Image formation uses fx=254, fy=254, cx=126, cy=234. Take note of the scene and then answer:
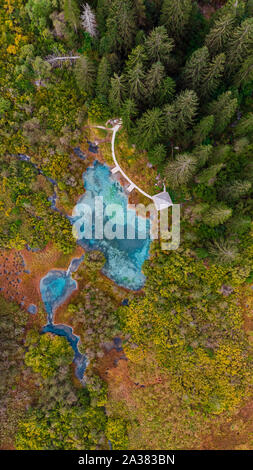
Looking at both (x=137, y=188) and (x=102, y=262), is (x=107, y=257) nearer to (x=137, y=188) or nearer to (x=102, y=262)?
(x=102, y=262)

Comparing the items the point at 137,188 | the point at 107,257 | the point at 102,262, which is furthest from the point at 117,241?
the point at 137,188

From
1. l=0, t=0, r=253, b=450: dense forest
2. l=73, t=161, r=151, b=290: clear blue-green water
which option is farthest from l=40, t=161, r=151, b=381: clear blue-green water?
l=0, t=0, r=253, b=450: dense forest

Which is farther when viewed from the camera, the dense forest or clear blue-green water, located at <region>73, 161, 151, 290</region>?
clear blue-green water, located at <region>73, 161, 151, 290</region>

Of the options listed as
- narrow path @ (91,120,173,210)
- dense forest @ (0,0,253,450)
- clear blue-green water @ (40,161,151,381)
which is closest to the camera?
dense forest @ (0,0,253,450)

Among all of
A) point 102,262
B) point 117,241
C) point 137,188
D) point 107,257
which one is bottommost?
point 102,262

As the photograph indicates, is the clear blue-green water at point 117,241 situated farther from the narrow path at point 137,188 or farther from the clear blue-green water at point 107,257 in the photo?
the narrow path at point 137,188

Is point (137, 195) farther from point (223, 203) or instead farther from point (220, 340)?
point (220, 340)

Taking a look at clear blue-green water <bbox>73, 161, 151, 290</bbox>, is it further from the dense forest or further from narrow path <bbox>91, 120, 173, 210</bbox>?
the dense forest
